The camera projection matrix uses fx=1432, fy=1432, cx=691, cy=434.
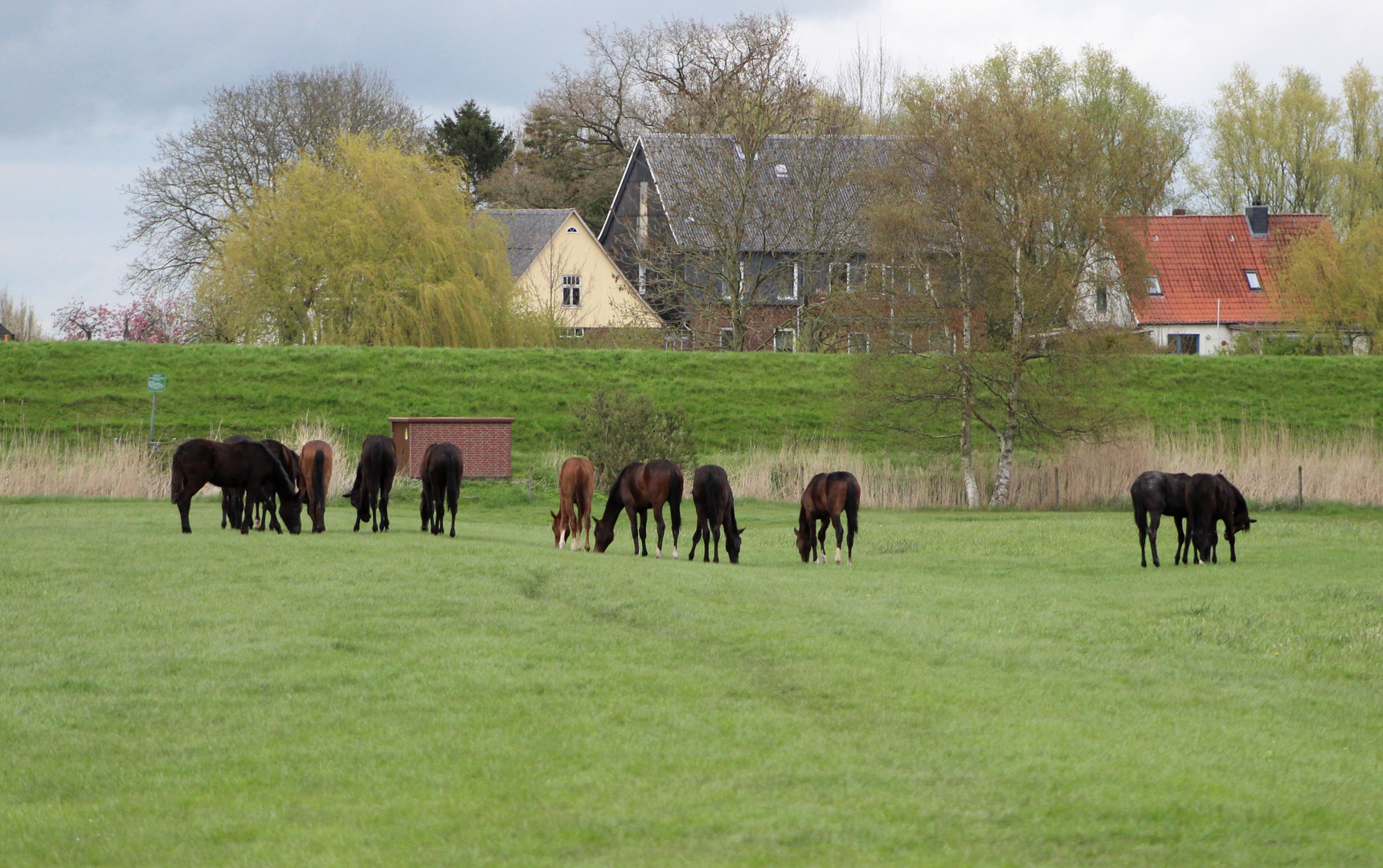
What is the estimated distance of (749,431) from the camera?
42.3m

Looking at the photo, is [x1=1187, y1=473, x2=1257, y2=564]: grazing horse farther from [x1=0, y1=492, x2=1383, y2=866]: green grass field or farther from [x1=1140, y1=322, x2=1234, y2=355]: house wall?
[x1=1140, y1=322, x2=1234, y2=355]: house wall

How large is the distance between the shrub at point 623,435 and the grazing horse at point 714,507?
11.8m

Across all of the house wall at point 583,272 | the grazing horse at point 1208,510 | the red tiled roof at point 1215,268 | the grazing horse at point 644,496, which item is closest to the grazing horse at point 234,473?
the grazing horse at point 644,496

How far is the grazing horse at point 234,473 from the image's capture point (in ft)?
57.5

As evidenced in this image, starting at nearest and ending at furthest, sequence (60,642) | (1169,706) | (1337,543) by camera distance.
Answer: (1169,706) < (60,642) < (1337,543)

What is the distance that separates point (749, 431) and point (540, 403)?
20.7ft

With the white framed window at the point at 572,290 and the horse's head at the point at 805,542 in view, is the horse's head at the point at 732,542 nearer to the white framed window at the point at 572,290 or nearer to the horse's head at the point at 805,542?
the horse's head at the point at 805,542

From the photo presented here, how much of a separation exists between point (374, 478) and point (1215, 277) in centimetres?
5782

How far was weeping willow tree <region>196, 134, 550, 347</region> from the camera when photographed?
48.2 m

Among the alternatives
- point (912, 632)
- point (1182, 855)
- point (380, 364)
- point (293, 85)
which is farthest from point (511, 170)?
point (1182, 855)

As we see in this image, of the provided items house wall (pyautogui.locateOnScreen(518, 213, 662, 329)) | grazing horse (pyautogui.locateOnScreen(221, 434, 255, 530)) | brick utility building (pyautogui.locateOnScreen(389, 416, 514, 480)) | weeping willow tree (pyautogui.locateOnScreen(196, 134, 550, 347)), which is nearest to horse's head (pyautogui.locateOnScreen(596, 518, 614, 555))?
grazing horse (pyautogui.locateOnScreen(221, 434, 255, 530))

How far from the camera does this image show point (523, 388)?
43.5 meters

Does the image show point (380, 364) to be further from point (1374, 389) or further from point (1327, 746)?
point (1327, 746)

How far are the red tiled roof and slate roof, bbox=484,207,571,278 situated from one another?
93.9ft
